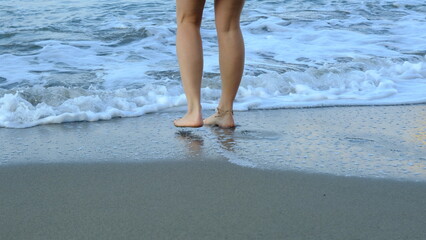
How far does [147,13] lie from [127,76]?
14.0ft

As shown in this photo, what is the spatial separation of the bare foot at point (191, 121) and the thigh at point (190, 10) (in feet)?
1.62

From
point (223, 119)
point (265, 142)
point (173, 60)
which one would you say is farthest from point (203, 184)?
point (173, 60)

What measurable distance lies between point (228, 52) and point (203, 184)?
3.56ft

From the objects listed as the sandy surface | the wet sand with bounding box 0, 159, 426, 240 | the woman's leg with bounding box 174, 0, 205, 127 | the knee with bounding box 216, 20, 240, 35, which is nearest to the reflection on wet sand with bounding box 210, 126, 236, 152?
the sandy surface

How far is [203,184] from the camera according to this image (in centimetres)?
254

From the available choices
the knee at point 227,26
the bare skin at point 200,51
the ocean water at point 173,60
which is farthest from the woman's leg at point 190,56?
the ocean water at point 173,60

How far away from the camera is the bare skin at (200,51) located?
A: 3320mm

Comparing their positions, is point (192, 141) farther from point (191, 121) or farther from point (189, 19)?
point (189, 19)

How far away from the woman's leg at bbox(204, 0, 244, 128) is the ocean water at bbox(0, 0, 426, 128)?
50 centimetres

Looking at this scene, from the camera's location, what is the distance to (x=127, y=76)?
16.0ft

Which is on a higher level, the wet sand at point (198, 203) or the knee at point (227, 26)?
the knee at point (227, 26)

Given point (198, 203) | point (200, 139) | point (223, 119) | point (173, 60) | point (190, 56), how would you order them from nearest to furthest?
point (198, 203) → point (200, 139) → point (190, 56) → point (223, 119) → point (173, 60)

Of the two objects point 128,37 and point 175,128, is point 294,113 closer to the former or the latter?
point 175,128

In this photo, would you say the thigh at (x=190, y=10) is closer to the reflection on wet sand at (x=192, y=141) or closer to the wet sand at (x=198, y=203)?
the reflection on wet sand at (x=192, y=141)
